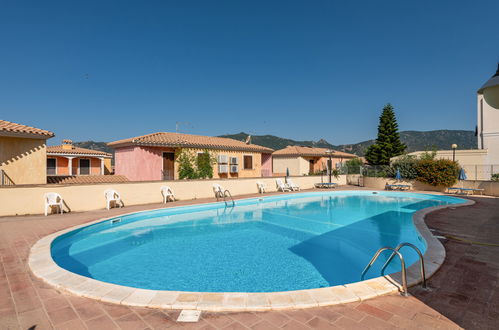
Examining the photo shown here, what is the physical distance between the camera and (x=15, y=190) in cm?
793

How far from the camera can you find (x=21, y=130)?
30.0 feet

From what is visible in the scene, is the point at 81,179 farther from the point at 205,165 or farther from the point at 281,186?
the point at 281,186

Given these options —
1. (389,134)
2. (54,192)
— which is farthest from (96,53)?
(389,134)

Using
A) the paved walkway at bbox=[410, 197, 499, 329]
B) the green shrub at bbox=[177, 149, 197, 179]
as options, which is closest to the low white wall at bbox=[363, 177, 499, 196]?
the paved walkway at bbox=[410, 197, 499, 329]

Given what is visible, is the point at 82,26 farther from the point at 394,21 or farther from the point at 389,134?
the point at 389,134

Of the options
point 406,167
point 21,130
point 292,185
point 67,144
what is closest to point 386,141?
point 406,167

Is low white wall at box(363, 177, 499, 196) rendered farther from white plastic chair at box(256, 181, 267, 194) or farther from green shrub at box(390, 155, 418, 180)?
white plastic chair at box(256, 181, 267, 194)

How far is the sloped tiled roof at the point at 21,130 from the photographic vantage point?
893cm

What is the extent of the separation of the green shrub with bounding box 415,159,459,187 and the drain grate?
18.3 meters

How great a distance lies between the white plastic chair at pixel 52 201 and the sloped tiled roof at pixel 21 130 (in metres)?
2.88

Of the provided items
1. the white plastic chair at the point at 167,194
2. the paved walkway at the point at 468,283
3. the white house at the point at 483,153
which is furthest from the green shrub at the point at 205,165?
the white house at the point at 483,153

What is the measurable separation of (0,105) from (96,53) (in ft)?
19.8

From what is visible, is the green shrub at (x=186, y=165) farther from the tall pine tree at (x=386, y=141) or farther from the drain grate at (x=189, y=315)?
the tall pine tree at (x=386, y=141)

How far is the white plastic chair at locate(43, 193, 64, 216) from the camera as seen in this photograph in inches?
323
